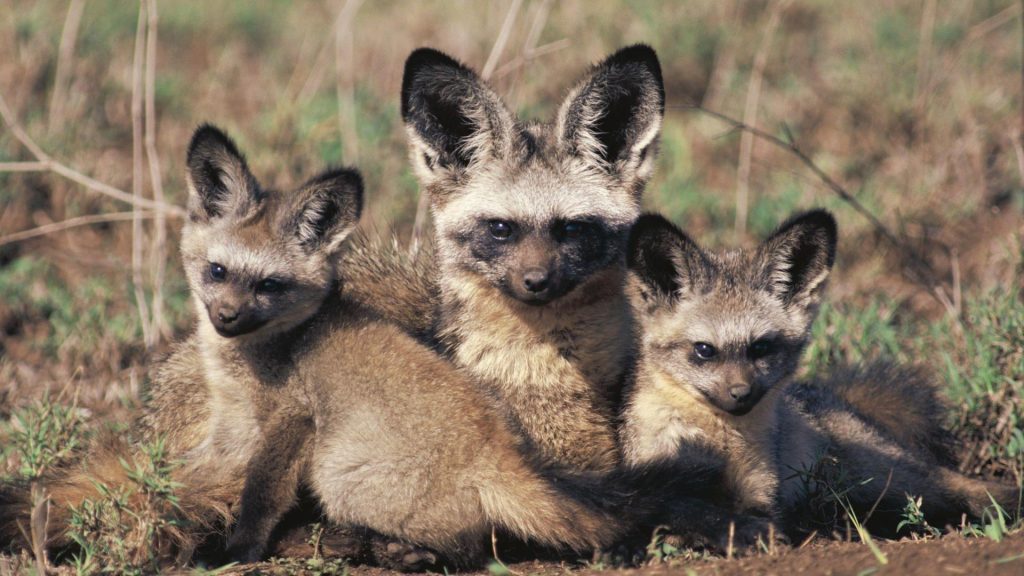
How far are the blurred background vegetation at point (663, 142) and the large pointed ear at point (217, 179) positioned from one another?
62.5 inches

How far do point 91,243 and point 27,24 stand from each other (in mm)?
2433

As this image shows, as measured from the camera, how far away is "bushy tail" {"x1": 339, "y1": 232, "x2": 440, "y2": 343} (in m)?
5.69

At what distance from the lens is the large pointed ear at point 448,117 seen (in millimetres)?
5262

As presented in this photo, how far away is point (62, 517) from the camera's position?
468 cm

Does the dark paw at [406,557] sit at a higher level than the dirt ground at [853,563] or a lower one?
lower

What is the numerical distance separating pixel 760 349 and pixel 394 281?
2192 millimetres

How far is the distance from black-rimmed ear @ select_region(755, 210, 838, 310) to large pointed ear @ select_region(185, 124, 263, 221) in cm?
245

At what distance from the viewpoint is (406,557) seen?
14.8 ft

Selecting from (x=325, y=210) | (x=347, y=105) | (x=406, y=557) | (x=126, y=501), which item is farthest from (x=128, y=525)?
(x=347, y=105)

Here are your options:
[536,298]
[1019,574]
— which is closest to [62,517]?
[536,298]

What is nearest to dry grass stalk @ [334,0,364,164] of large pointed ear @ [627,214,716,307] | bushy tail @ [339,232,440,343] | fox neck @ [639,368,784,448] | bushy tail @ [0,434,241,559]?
bushy tail @ [339,232,440,343]

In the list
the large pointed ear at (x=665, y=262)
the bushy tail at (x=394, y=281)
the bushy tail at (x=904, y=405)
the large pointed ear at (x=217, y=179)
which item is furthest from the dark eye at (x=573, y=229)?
the bushy tail at (x=904, y=405)

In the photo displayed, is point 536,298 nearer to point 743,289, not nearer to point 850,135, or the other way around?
point 743,289

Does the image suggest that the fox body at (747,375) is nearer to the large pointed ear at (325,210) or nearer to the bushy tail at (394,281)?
the bushy tail at (394,281)
